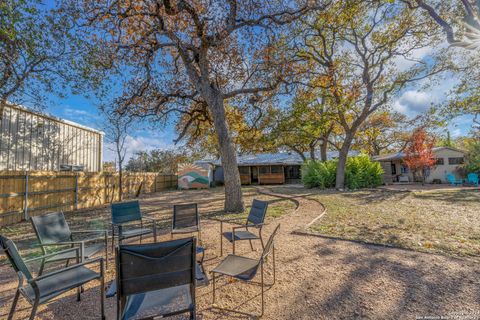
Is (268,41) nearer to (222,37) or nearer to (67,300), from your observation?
(222,37)

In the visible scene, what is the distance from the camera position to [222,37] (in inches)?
301

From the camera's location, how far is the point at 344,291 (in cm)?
275

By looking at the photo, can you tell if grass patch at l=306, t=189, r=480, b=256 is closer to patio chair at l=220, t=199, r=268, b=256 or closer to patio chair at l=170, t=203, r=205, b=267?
patio chair at l=220, t=199, r=268, b=256

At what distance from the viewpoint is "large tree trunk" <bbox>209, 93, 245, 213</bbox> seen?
26.2ft

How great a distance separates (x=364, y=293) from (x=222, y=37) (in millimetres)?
8063

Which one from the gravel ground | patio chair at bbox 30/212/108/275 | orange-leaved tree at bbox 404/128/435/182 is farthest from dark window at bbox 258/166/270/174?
patio chair at bbox 30/212/108/275

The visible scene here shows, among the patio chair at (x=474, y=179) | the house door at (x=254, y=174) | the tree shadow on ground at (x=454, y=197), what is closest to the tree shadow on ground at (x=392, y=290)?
the tree shadow on ground at (x=454, y=197)

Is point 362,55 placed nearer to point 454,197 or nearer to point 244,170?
point 454,197

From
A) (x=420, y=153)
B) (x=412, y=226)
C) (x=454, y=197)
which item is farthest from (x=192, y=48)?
(x=420, y=153)

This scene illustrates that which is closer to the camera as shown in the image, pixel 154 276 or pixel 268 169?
pixel 154 276

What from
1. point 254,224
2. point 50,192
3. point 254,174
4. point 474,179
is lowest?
point 474,179

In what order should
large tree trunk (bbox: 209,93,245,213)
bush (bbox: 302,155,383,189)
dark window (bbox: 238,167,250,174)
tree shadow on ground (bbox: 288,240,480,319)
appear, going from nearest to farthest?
tree shadow on ground (bbox: 288,240,480,319)
large tree trunk (bbox: 209,93,245,213)
bush (bbox: 302,155,383,189)
dark window (bbox: 238,167,250,174)

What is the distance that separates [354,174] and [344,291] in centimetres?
1412

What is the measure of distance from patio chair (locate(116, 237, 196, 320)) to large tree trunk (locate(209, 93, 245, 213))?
5925 mm
